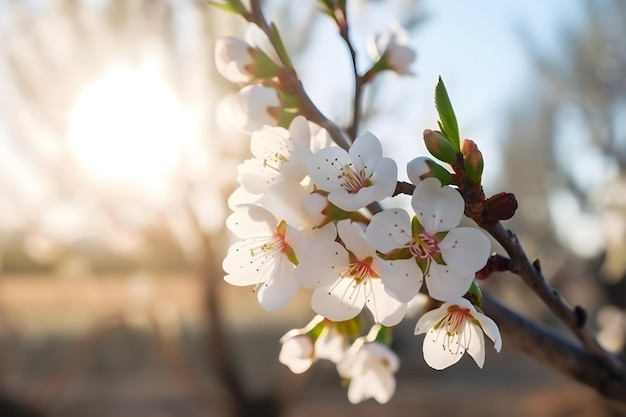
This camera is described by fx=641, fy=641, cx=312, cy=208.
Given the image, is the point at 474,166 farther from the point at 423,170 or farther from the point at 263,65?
the point at 263,65

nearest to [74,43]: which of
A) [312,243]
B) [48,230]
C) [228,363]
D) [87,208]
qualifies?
[87,208]

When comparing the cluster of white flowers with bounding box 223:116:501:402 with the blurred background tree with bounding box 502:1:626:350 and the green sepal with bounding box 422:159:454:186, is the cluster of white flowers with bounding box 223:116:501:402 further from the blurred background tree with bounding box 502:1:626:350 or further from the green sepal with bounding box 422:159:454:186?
the blurred background tree with bounding box 502:1:626:350

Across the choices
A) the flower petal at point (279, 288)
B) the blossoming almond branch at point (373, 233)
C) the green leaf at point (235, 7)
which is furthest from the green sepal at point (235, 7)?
the flower petal at point (279, 288)

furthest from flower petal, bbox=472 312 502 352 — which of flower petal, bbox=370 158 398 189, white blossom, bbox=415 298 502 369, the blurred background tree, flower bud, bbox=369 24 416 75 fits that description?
the blurred background tree

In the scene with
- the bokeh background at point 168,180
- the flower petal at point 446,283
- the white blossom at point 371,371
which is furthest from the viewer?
the bokeh background at point 168,180

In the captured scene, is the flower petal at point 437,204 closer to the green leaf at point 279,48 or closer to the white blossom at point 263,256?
the white blossom at point 263,256

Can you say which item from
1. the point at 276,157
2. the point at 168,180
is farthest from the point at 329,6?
the point at 168,180

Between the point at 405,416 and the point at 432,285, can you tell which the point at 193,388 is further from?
the point at 432,285
